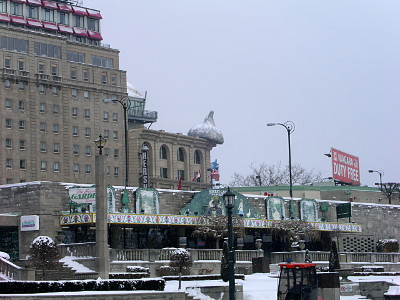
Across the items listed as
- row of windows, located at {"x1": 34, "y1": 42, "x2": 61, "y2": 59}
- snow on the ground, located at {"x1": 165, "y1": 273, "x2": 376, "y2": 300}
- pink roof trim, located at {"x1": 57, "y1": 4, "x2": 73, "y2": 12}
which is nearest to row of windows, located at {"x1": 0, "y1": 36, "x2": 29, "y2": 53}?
row of windows, located at {"x1": 34, "y1": 42, "x2": 61, "y2": 59}

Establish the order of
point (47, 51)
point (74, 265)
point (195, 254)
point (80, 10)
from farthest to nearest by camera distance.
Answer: point (80, 10) → point (47, 51) → point (195, 254) → point (74, 265)

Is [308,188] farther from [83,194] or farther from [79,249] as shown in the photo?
[79,249]

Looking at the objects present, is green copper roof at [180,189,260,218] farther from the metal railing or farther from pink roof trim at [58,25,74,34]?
pink roof trim at [58,25,74,34]

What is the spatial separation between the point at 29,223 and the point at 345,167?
62.1 m

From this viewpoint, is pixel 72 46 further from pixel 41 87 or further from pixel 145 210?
pixel 145 210

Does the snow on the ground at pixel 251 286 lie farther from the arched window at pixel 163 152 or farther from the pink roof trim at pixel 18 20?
the arched window at pixel 163 152

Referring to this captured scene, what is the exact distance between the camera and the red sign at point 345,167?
113312mm

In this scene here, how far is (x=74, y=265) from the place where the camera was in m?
57.3

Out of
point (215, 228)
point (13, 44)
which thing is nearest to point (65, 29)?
point (13, 44)

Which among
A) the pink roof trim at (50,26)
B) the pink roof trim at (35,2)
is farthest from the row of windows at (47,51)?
the pink roof trim at (35,2)

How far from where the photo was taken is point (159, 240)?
235ft

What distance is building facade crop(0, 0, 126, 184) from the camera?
11644cm

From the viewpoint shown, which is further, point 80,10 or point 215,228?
point 80,10

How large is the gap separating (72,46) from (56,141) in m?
13.1
